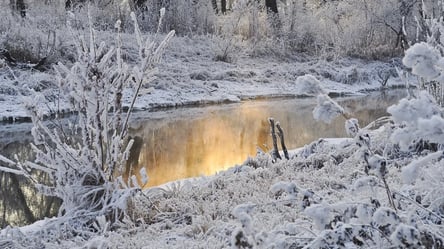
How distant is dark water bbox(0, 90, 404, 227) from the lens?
519cm

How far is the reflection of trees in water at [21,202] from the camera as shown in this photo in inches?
179

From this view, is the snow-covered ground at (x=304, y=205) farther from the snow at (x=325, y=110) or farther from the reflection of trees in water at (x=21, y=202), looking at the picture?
the reflection of trees in water at (x=21, y=202)

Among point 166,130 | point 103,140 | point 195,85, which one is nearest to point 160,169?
point 166,130

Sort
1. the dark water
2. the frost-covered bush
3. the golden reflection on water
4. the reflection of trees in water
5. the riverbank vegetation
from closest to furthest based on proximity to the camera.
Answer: the riverbank vegetation
the frost-covered bush
the reflection of trees in water
the dark water
the golden reflection on water

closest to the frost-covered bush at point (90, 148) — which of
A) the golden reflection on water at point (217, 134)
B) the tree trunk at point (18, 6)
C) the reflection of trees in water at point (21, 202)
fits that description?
the reflection of trees in water at point (21, 202)

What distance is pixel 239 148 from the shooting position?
7484mm

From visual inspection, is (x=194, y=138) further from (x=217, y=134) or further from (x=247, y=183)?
(x=247, y=183)

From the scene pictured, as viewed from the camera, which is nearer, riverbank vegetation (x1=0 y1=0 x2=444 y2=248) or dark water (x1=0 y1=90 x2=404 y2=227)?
riverbank vegetation (x1=0 y1=0 x2=444 y2=248)

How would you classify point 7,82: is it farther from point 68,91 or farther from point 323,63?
point 323,63

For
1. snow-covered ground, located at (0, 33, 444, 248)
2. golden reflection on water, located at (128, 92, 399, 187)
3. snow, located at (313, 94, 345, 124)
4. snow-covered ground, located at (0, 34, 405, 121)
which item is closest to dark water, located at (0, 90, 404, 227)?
golden reflection on water, located at (128, 92, 399, 187)

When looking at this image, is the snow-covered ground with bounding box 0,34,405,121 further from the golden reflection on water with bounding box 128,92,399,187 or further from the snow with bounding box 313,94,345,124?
the snow with bounding box 313,94,345,124

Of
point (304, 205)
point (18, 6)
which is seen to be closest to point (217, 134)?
point (304, 205)

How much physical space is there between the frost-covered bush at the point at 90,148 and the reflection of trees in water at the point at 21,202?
125cm

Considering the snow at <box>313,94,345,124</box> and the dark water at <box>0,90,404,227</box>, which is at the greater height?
the snow at <box>313,94,345,124</box>
